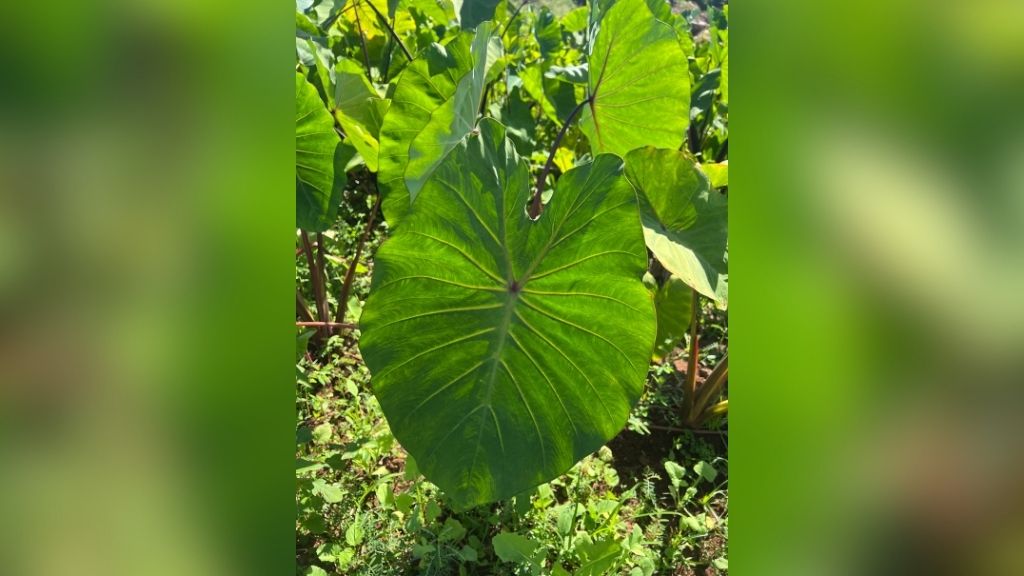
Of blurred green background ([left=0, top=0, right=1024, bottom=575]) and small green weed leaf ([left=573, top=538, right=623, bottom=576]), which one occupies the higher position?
blurred green background ([left=0, top=0, right=1024, bottom=575])

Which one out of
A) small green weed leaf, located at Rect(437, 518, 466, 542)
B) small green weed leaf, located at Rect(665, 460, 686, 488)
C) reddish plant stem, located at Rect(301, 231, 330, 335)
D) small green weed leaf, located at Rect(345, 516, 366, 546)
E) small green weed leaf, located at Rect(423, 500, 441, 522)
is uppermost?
reddish plant stem, located at Rect(301, 231, 330, 335)

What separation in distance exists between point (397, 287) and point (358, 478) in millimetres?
831

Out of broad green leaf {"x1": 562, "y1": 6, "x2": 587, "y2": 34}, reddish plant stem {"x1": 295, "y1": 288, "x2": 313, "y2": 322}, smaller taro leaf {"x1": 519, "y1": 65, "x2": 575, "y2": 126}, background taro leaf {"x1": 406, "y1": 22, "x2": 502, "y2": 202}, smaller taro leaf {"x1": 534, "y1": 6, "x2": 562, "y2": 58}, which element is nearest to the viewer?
background taro leaf {"x1": 406, "y1": 22, "x2": 502, "y2": 202}

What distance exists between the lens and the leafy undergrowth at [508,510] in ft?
4.87

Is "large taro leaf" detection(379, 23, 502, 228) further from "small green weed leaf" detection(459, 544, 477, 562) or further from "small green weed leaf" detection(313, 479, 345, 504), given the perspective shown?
"small green weed leaf" detection(459, 544, 477, 562)

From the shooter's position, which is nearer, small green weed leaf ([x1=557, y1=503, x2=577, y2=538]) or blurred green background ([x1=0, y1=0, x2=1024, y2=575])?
blurred green background ([x1=0, y1=0, x2=1024, y2=575])

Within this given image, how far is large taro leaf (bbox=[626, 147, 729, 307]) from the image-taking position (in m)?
1.38
